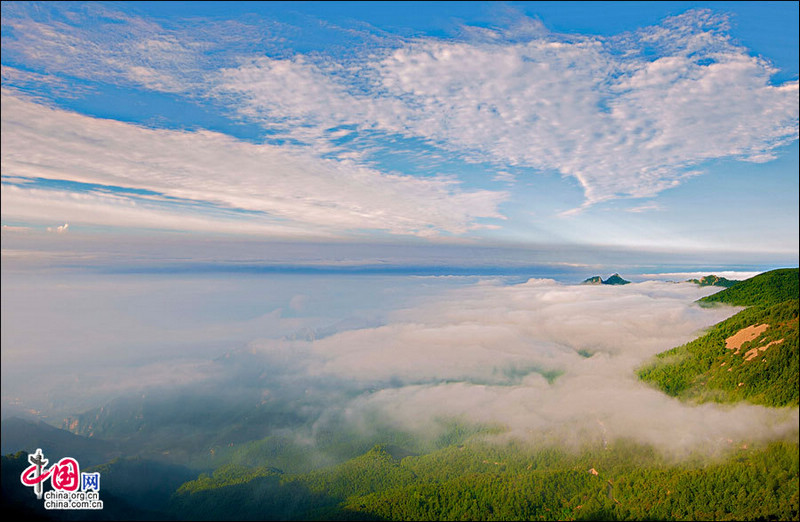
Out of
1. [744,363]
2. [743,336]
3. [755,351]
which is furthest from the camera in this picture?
[743,336]

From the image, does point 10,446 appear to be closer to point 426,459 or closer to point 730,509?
point 426,459

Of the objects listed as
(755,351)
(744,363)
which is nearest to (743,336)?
(755,351)

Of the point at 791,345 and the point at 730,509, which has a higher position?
the point at 791,345

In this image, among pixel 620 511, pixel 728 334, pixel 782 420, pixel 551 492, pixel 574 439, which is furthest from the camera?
pixel 574 439

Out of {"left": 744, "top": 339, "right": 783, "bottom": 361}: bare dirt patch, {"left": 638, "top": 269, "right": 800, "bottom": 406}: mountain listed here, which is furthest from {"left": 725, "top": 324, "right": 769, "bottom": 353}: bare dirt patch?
{"left": 744, "top": 339, "right": 783, "bottom": 361}: bare dirt patch

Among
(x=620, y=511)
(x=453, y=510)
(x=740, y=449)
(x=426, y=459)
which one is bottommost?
(x=426, y=459)

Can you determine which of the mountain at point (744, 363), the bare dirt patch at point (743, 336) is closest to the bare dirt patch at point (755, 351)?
the mountain at point (744, 363)

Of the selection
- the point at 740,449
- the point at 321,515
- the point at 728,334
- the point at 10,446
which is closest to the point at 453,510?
the point at 321,515

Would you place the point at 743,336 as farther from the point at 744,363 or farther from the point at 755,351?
the point at 744,363

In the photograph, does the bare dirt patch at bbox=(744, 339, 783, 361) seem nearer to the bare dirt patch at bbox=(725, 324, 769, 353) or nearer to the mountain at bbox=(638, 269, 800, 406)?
the mountain at bbox=(638, 269, 800, 406)
